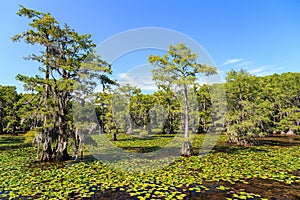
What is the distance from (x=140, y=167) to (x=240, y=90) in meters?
12.6

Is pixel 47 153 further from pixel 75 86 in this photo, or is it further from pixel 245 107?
pixel 245 107

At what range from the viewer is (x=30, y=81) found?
1076 cm

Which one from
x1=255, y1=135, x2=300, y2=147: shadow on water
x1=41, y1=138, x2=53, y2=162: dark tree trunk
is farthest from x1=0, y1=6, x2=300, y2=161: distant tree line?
x1=255, y1=135, x2=300, y2=147: shadow on water

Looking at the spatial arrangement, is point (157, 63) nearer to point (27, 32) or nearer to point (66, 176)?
point (27, 32)

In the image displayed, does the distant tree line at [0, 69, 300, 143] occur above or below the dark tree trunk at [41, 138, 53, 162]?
above

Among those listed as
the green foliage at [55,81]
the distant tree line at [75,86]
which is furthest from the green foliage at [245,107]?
the green foliage at [55,81]

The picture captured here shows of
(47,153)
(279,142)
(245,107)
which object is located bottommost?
(279,142)

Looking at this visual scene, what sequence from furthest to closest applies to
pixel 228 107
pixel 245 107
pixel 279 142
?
pixel 279 142, pixel 228 107, pixel 245 107

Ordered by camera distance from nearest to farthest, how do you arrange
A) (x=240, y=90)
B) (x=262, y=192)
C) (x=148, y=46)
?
(x=262, y=192)
(x=148, y=46)
(x=240, y=90)

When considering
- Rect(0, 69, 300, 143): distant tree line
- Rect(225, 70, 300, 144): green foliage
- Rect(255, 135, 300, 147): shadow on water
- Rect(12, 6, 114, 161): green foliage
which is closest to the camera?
Rect(12, 6, 114, 161): green foliage

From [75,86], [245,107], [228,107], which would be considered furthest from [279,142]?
[75,86]

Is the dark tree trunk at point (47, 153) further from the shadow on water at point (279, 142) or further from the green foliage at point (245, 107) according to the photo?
the shadow on water at point (279, 142)

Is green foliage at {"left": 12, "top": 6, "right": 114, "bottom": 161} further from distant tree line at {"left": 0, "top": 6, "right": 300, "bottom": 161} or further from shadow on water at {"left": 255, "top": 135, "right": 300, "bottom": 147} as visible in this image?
shadow on water at {"left": 255, "top": 135, "right": 300, "bottom": 147}

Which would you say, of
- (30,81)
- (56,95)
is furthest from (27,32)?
(56,95)
